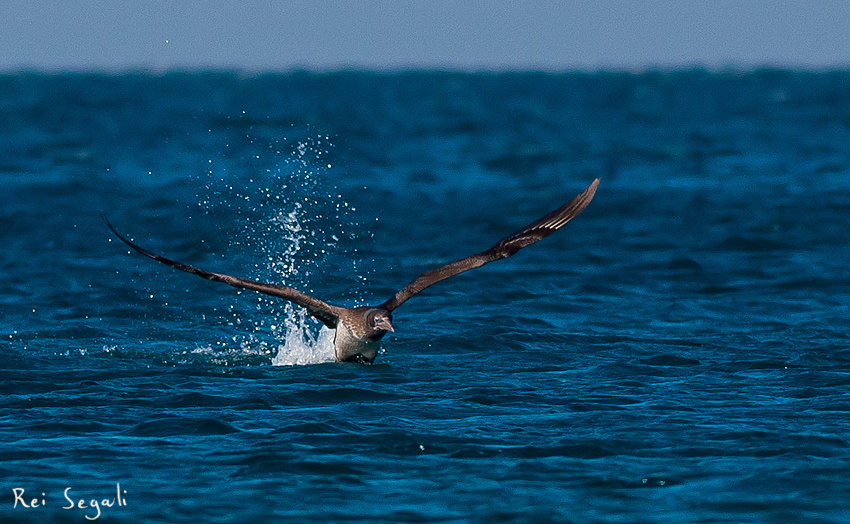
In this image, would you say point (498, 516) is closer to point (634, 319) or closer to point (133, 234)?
point (634, 319)

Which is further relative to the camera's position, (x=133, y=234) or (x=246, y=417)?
(x=133, y=234)

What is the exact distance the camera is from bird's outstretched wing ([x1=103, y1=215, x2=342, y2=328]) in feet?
35.0

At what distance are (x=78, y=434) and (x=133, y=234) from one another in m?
11.5

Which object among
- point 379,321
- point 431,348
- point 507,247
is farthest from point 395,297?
point 431,348

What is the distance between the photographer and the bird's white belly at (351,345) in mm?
12375

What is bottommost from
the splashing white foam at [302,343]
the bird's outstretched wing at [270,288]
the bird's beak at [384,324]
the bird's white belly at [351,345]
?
the splashing white foam at [302,343]

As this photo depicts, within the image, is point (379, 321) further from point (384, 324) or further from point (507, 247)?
point (507, 247)

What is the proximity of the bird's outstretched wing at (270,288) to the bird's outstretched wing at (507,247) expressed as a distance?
0.55 metres

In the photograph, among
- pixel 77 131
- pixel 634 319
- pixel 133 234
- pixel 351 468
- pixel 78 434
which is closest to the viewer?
pixel 351 468

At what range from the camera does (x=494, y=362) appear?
13.1 metres

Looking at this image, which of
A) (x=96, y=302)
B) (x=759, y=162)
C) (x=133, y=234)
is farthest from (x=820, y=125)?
(x=96, y=302)

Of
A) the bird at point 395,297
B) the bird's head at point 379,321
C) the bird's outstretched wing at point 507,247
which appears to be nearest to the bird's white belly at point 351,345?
the bird at point 395,297

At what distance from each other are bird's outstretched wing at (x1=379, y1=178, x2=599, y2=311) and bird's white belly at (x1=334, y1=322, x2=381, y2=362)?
411mm

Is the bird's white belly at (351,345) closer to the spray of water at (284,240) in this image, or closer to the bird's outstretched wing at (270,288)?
the bird's outstretched wing at (270,288)
